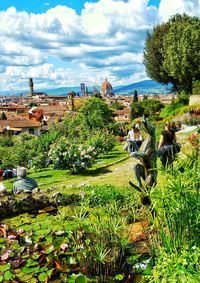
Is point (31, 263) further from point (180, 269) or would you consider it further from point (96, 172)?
point (96, 172)

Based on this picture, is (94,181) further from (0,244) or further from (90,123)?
(90,123)

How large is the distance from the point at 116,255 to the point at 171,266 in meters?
1.50

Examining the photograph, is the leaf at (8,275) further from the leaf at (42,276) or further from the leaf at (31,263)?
the leaf at (42,276)

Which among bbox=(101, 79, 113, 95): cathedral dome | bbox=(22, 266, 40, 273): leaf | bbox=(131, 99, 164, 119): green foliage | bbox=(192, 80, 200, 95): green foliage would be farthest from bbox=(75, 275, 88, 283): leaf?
bbox=(101, 79, 113, 95): cathedral dome

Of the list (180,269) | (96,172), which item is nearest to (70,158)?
(96,172)

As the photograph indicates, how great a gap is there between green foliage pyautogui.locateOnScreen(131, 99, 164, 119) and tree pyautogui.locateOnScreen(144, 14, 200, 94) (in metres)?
4.81

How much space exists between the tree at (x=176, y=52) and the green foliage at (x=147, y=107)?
481 cm

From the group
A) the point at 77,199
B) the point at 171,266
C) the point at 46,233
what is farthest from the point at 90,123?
the point at 171,266

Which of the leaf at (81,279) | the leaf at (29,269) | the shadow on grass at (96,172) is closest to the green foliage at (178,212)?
the leaf at (81,279)

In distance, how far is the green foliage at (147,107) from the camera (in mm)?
44684

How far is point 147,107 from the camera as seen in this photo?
4581 cm

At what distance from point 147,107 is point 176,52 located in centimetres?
1394

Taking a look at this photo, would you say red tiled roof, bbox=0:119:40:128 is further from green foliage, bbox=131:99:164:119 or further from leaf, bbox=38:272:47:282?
leaf, bbox=38:272:47:282

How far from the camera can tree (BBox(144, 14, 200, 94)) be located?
103 feet
